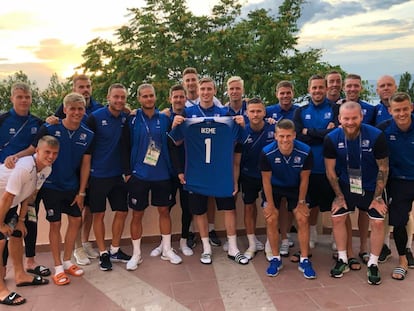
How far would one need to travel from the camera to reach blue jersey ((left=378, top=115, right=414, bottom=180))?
3764 mm

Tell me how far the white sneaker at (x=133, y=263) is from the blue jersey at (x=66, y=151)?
986mm

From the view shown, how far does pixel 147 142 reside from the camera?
13.3ft

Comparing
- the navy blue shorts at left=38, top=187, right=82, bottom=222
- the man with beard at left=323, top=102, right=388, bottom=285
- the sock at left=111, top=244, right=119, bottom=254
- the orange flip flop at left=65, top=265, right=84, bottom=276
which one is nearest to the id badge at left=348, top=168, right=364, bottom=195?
the man with beard at left=323, top=102, right=388, bottom=285

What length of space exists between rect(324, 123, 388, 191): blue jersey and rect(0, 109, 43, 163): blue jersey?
9.57 feet

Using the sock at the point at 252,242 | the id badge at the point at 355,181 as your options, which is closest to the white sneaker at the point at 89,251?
the sock at the point at 252,242

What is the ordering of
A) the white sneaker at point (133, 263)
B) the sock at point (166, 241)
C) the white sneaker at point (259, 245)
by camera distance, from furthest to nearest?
1. the white sneaker at point (259, 245)
2. the sock at point (166, 241)
3. the white sneaker at point (133, 263)

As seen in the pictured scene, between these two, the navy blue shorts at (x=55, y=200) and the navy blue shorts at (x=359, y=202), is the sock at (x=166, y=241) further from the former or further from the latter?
the navy blue shorts at (x=359, y=202)

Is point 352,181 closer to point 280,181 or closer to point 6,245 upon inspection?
point 280,181

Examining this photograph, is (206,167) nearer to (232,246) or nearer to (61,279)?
(232,246)

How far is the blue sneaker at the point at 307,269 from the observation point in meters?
3.87

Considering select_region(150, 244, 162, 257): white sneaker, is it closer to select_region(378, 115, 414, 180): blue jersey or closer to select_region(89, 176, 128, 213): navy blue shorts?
select_region(89, 176, 128, 213): navy blue shorts

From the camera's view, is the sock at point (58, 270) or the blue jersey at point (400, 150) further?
the sock at point (58, 270)

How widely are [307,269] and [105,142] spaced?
7.86 feet

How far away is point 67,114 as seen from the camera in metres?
3.79
